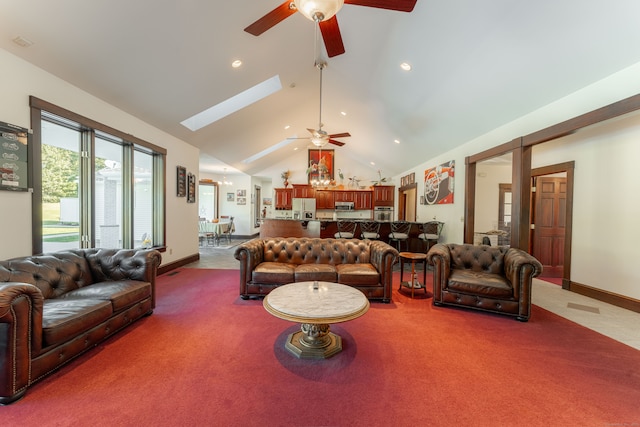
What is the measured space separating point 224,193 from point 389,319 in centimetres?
919

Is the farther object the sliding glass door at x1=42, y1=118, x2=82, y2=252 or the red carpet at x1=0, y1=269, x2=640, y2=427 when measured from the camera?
the sliding glass door at x1=42, y1=118, x2=82, y2=252

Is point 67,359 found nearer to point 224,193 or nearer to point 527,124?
point 527,124

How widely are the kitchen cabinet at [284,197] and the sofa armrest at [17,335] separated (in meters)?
8.72

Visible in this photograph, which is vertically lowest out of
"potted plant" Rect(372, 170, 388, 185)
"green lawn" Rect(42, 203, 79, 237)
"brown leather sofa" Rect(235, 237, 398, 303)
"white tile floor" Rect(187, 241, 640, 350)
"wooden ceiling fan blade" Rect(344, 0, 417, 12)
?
"white tile floor" Rect(187, 241, 640, 350)

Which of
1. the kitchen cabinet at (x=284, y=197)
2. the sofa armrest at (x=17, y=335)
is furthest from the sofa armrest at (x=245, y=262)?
the kitchen cabinet at (x=284, y=197)

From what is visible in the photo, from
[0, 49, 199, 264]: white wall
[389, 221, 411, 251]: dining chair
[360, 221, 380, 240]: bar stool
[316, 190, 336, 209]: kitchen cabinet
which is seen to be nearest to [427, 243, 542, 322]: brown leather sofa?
[389, 221, 411, 251]: dining chair

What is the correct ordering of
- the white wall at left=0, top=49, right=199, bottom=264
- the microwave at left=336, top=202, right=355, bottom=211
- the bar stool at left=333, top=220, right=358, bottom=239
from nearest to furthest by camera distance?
the white wall at left=0, top=49, right=199, bottom=264 < the bar stool at left=333, top=220, right=358, bottom=239 < the microwave at left=336, top=202, right=355, bottom=211

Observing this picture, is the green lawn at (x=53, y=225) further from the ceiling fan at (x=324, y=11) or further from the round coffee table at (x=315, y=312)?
the ceiling fan at (x=324, y=11)

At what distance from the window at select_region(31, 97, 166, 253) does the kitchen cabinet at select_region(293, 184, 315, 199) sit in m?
5.78

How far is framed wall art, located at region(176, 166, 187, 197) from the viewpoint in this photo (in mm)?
5238

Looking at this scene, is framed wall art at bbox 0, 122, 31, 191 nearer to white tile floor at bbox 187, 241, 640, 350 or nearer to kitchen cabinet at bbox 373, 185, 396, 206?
white tile floor at bbox 187, 241, 640, 350

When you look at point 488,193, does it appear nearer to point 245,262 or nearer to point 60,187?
point 245,262

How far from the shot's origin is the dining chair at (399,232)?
583cm

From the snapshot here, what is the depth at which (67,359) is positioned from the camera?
75.5 inches
